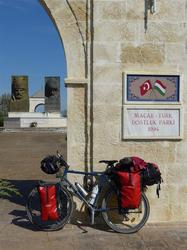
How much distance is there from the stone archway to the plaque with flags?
61cm

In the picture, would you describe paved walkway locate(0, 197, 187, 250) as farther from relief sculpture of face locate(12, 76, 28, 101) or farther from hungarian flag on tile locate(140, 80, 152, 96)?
relief sculpture of face locate(12, 76, 28, 101)

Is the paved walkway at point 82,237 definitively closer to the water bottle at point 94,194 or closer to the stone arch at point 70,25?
the water bottle at point 94,194

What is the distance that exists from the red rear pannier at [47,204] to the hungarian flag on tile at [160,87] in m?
1.96

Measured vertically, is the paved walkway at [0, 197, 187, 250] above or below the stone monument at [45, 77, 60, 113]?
below

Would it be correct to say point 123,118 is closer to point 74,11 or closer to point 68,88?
point 68,88

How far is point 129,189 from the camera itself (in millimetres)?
5992

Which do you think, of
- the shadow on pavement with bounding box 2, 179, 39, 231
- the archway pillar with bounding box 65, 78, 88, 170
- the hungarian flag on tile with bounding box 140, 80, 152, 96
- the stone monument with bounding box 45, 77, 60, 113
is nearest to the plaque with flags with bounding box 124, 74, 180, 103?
the hungarian flag on tile with bounding box 140, 80, 152, 96

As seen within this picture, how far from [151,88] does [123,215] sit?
5.75 ft

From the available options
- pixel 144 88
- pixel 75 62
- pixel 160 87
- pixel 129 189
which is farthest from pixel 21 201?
pixel 160 87

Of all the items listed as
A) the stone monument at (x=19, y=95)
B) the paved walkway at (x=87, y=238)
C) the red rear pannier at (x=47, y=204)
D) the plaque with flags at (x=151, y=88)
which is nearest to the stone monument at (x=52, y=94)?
the stone monument at (x=19, y=95)

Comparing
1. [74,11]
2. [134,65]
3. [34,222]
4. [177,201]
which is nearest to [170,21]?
[134,65]

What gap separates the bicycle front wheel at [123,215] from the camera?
6215 millimetres

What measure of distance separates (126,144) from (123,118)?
1.18ft

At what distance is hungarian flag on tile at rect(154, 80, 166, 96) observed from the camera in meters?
6.52
